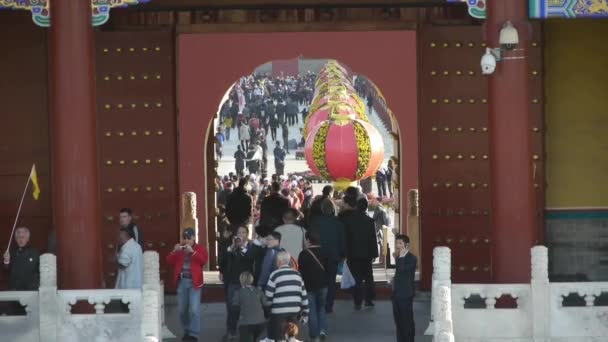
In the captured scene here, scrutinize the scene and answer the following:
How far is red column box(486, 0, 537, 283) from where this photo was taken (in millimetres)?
15336

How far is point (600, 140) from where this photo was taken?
19219 mm

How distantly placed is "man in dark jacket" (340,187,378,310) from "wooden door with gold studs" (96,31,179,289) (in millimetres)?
2510

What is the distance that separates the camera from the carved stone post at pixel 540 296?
47.4 feet

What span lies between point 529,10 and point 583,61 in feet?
12.7

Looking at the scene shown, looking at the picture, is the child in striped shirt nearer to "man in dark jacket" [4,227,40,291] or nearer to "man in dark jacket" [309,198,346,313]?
"man in dark jacket" [309,198,346,313]

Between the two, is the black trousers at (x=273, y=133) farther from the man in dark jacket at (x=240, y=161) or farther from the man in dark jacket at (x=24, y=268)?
the man in dark jacket at (x=24, y=268)

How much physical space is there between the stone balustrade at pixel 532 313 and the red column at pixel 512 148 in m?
0.88

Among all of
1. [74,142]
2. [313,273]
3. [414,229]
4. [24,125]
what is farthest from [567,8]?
[24,125]

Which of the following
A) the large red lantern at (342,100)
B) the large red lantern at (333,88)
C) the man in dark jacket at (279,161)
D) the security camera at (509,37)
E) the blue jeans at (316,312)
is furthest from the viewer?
the man in dark jacket at (279,161)

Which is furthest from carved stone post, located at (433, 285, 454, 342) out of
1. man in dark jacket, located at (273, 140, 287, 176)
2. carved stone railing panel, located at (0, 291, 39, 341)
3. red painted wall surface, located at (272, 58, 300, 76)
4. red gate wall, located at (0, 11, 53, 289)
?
red painted wall surface, located at (272, 58, 300, 76)

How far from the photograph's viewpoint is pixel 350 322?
17656 mm

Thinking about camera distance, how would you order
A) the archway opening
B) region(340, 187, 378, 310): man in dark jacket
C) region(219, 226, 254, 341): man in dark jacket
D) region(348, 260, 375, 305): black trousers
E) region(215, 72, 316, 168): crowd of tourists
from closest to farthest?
region(219, 226, 254, 341): man in dark jacket
region(340, 187, 378, 310): man in dark jacket
region(348, 260, 375, 305): black trousers
the archway opening
region(215, 72, 316, 168): crowd of tourists

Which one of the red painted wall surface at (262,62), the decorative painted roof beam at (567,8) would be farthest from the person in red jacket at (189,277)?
the red painted wall surface at (262,62)

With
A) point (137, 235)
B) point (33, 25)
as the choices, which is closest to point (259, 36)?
point (33, 25)
